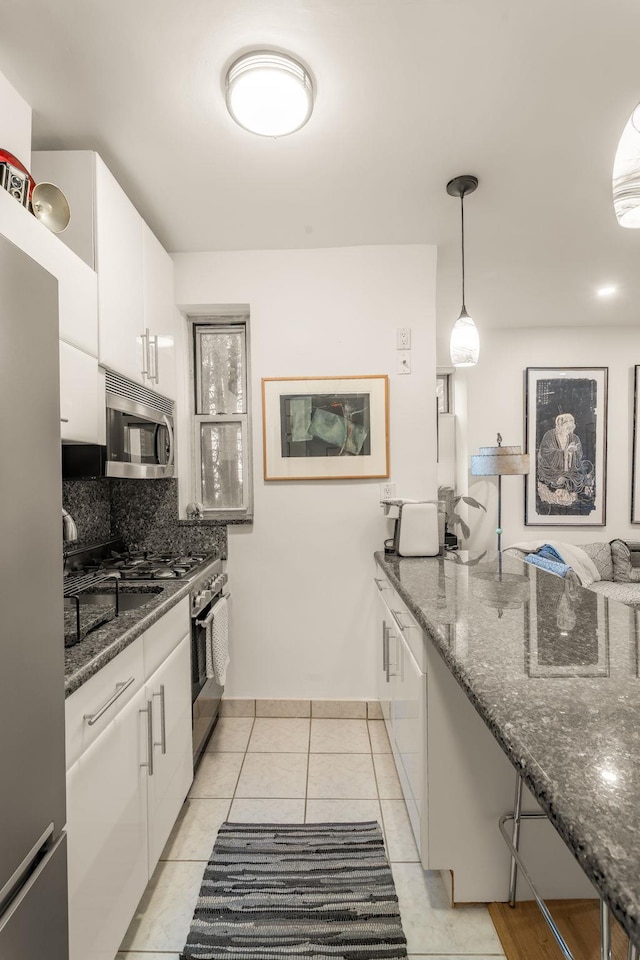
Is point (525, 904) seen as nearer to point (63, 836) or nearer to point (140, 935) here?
point (140, 935)

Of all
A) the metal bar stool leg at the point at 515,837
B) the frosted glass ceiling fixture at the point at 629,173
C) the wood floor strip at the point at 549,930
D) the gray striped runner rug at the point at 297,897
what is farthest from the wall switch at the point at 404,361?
the wood floor strip at the point at 549,930

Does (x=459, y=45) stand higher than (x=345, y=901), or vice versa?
(x=459, y=45)

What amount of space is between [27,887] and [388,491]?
86.3 inches

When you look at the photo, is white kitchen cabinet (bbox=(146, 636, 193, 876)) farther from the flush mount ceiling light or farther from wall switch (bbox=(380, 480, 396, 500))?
the flush mount ceiling light

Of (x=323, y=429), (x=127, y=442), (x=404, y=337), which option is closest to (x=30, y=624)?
(x=127, y=442)

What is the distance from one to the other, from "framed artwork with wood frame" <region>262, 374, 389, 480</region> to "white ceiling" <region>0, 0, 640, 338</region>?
784 millimetres

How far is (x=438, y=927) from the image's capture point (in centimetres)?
142

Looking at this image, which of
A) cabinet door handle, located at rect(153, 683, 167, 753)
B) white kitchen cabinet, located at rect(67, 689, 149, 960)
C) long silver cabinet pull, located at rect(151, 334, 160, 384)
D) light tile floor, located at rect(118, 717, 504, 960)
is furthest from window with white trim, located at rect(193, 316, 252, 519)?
white kitchen cabinet, located at rect(67, 689, 149, 960)

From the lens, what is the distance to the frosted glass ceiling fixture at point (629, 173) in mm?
965

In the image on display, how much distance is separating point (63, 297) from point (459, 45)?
4.57ft

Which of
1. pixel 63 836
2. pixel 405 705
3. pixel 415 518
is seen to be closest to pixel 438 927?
pixel 405 705

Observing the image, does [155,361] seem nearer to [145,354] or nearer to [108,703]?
[145,354]

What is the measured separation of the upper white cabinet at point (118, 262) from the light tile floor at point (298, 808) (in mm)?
1801

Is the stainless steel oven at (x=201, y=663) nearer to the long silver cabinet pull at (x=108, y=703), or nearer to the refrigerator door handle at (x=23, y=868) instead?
the long silver cabinet pull at (x=108, y=703)
